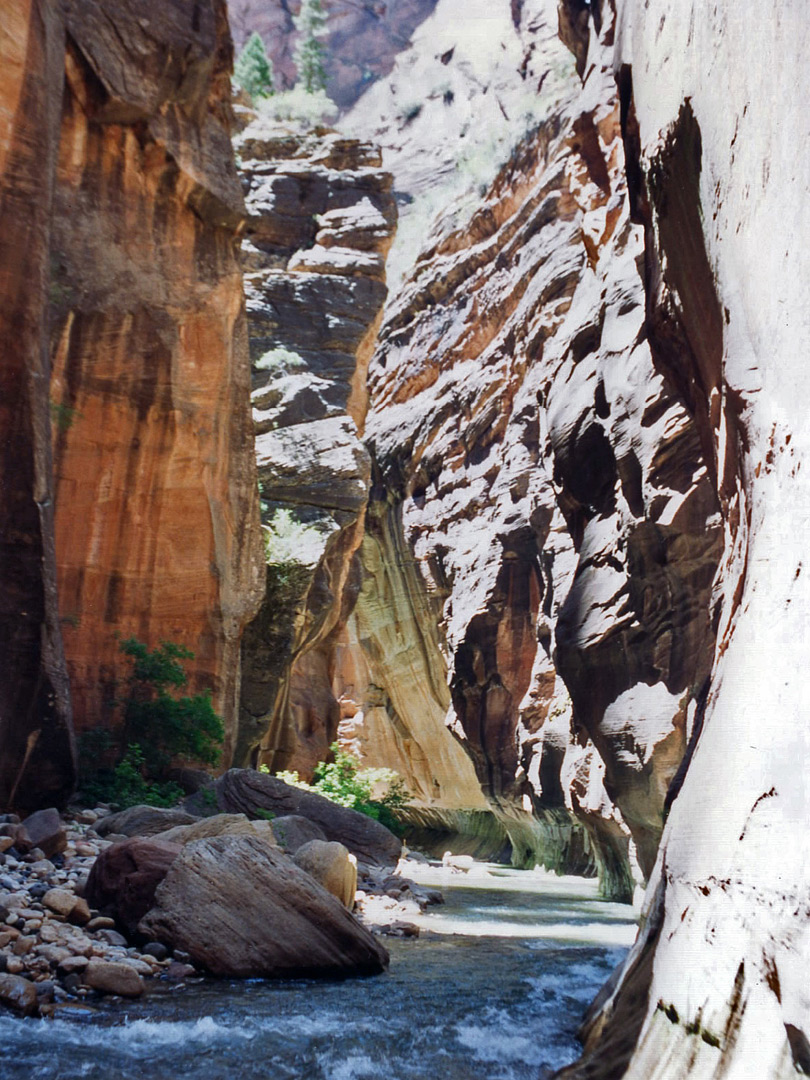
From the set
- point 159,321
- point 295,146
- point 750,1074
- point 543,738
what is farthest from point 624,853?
point 295,146

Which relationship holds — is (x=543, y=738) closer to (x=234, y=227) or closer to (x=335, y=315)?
(x=335, y=315)

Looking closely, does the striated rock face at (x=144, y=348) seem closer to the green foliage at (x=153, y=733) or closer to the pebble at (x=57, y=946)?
the green foliage at (x=153, y=733)

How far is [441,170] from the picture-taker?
4853 centimetres

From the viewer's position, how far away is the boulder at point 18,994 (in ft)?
16.4

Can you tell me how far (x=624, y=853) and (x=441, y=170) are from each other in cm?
3969

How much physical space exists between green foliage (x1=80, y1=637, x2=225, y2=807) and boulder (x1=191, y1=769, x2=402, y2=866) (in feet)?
2.18

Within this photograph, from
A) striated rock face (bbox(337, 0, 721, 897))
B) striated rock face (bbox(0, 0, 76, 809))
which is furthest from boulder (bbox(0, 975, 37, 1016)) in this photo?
striated rock face (bbox(337, 0, 721, 897))

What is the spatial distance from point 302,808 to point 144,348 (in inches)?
291

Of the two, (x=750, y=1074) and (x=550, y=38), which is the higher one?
(x=550, y=38)

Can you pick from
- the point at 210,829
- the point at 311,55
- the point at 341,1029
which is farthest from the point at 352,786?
the point at 311,55

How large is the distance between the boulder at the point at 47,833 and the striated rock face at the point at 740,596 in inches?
193

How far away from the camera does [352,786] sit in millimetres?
21828

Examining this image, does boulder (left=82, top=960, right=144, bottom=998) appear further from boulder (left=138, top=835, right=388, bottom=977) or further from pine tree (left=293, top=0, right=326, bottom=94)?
pine tree (left=293, top=0, right=326, bottom=94)

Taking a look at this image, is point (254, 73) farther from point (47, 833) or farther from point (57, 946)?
point (57, 946)
